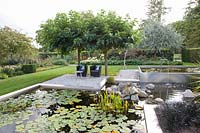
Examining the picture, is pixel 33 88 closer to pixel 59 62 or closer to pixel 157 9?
Answer: pixel 59 62

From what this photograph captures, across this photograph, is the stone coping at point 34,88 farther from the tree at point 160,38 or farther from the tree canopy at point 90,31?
the tree at point 160,38

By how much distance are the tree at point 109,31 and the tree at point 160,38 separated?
33.4 feet

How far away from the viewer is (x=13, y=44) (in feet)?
46.9

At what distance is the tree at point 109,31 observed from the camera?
11.4 metres

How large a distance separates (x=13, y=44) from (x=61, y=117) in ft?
34.5

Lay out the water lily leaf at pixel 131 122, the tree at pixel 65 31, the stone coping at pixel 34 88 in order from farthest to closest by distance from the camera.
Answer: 1. the tree at pixel 65 31
2. the stone coping at pixel 34 88
3. the water lily leaf at pixel 131 122

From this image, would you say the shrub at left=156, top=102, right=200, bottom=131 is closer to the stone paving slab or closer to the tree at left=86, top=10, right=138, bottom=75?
the tree at left=86, top=10, right=138, bottom=75

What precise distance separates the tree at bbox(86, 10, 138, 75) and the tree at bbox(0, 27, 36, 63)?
5885 millimetres

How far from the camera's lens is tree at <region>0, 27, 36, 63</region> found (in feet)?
45.9

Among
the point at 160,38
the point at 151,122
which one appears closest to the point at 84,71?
the point at 151,122

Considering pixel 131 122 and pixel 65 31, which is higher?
pixel 65 31

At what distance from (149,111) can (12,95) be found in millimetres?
5208

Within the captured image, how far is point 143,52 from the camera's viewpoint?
22.6m

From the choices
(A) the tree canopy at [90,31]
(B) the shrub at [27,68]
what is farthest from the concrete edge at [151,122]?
(B) the shrub at [27,68]
